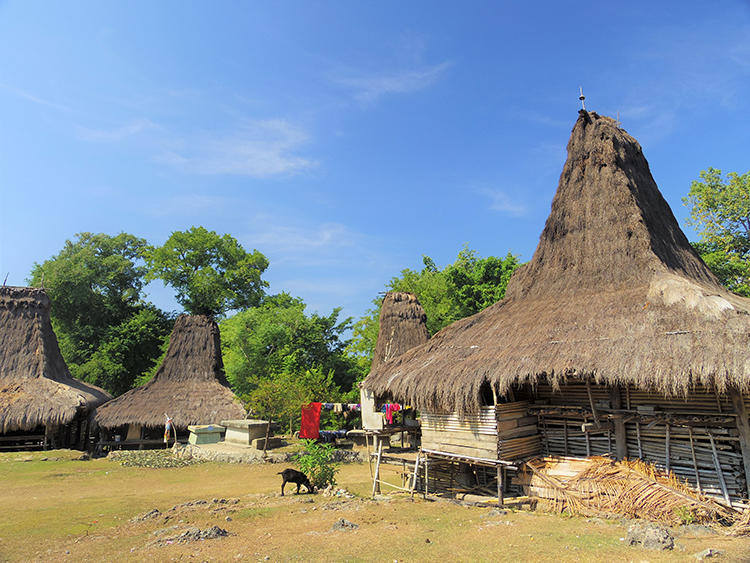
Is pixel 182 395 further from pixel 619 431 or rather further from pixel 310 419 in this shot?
pixel 619 431

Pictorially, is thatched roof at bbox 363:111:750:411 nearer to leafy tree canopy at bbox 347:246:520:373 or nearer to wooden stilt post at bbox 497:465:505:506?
wooden stilt post at bbox 497:465:505:506

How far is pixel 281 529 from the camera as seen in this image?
27.5ft

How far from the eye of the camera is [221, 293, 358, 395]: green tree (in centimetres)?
2422

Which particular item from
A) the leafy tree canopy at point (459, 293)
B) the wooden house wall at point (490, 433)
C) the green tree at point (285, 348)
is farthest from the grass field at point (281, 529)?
the leafy tree canopy at point (459, 293)

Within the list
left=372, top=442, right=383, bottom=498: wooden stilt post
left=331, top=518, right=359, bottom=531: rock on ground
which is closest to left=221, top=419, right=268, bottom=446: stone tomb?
left=372, top=442, right=383, bottom=498: wooden stilt post

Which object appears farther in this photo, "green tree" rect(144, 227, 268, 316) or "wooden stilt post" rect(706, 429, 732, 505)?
"green tree" rect(144, 227, 268, 316)

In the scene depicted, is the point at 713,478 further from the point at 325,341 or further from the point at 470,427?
the point at 325,341

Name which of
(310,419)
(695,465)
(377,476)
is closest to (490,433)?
(377,476)

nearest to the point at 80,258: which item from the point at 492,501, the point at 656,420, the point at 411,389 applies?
the point at 411,389

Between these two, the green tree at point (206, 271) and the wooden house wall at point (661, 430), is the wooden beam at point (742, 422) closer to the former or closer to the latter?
the wooden house wall at point (661, 430)

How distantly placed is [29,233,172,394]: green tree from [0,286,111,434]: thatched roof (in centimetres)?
744

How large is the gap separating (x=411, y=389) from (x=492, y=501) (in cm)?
297

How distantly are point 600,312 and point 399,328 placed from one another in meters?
11.2

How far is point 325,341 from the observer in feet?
89.7
